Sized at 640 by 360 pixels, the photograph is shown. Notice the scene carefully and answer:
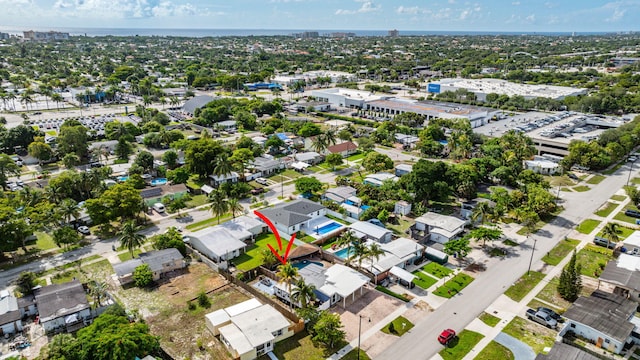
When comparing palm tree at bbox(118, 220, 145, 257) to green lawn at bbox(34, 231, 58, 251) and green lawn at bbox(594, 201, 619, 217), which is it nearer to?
green lawn at bbox(34, 231, 58, 251)

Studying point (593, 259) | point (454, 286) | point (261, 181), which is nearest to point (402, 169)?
point (261, 181)

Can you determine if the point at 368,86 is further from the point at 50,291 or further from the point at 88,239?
the point at 50,291

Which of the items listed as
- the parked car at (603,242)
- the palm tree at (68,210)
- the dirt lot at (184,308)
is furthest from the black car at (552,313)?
the palm tree at (68,210)

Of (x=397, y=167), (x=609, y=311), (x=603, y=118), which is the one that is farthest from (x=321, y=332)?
(x=603, y=118)

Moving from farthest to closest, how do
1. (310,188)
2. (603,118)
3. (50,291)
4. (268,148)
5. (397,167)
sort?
1. (603,118)
2. (268,148)
3. (397,167)
4. (310,188)
5. (50,291)

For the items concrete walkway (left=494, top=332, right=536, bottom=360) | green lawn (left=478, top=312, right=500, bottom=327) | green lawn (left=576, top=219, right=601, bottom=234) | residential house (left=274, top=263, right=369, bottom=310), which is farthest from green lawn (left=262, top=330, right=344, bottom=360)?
green lawn (left=576, top=219, right=601, bottom=234)

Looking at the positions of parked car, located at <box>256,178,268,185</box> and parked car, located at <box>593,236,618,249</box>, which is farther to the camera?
parked car, located at <box>256,178,268,185</box>

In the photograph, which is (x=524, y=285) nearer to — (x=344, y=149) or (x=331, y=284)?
(x=331, y=284)
